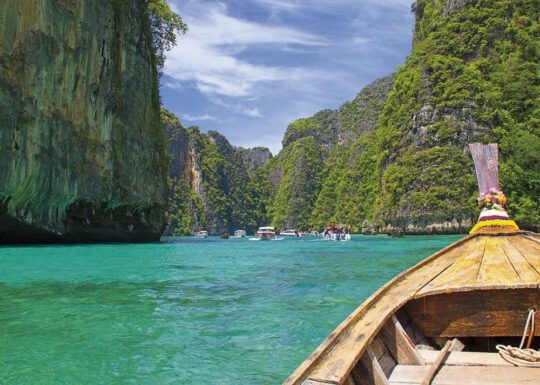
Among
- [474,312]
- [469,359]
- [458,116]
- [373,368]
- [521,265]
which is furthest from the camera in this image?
[458,116]

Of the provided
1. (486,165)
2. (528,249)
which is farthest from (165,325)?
(486,165)

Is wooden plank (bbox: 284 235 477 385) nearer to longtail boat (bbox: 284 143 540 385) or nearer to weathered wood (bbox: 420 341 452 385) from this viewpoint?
longtail boat (bbox: 284 143 540 385)

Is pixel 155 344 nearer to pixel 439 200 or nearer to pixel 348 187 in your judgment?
pixel 439 200

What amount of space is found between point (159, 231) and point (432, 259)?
1587 inches

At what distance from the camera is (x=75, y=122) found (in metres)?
29.9

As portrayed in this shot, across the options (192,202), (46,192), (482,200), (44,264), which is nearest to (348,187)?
(192,202)

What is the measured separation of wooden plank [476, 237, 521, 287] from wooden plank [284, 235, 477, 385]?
472 mm

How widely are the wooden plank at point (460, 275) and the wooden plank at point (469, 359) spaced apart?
0.55 metres

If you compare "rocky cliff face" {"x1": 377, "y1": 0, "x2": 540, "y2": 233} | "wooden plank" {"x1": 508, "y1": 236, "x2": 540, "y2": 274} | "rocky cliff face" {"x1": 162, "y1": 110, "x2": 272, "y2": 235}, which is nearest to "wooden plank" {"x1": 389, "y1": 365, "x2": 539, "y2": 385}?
"wooden plank" {"x1": 508, "y1": 236, "x2": 540, "y2": 274}

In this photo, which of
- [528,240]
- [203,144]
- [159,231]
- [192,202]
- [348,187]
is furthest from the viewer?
[203,144]

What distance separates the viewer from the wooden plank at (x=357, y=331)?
103 inches

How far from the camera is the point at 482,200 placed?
7.36 meters

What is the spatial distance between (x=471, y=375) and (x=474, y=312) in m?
1.04

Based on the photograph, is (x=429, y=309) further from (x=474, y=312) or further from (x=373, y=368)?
(x=373, y=368)
